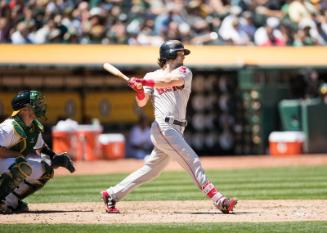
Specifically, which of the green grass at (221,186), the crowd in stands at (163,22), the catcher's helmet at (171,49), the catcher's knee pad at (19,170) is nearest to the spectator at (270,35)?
the crowd in stands at (163,22)

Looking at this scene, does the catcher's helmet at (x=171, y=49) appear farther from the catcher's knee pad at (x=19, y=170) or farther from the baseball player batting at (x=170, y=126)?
the catcher's knee pad at (x=19, y=170)

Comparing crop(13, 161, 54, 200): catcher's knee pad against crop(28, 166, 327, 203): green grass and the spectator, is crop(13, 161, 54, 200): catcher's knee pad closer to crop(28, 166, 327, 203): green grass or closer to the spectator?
crop(28, 166, 327, 203): green grass

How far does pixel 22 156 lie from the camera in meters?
9.59

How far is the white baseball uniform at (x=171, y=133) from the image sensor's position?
30.8 feet

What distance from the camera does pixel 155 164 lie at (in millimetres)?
9641

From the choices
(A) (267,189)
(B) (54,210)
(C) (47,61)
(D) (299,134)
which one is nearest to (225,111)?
(D) (299,134)

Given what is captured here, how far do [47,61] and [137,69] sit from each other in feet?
9.78

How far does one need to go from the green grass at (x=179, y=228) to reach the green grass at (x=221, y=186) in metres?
2.98

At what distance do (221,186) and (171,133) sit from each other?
4.05 metres

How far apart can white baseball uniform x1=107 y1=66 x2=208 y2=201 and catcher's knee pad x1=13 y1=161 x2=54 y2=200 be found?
753 mm

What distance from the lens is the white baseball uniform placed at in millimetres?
9398

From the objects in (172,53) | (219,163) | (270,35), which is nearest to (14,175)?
(172,53)

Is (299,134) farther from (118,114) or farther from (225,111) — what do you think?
(118,114)

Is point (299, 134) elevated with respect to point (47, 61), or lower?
lower
